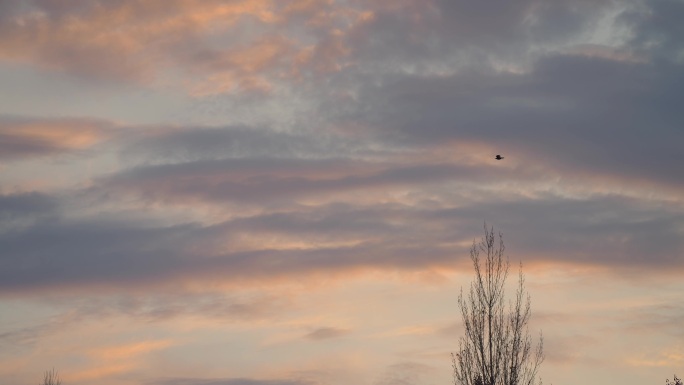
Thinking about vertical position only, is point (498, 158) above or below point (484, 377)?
above

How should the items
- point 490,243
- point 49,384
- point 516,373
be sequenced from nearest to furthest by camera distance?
1. point 516,373
2. point 490,243
3. point 49,384

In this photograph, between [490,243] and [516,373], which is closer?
[516,373]

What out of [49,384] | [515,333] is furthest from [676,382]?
[49,384]

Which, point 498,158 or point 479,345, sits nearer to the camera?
point 479,345

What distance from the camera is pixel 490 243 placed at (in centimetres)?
3903

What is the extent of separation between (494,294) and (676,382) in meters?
12.5

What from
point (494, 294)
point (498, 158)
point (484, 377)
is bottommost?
point (484, 377)

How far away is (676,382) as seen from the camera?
1738 inches

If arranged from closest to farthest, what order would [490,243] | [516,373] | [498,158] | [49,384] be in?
[516,373] < [490,243] < [498,158] < [49,384]

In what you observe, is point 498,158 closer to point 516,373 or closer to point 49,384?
point 516,373

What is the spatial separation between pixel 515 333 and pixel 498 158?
10134 mm

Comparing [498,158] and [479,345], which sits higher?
[498,158]

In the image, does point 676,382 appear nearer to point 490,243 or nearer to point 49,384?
point 490,243

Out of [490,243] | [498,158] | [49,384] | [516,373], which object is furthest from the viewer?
[49,384]
